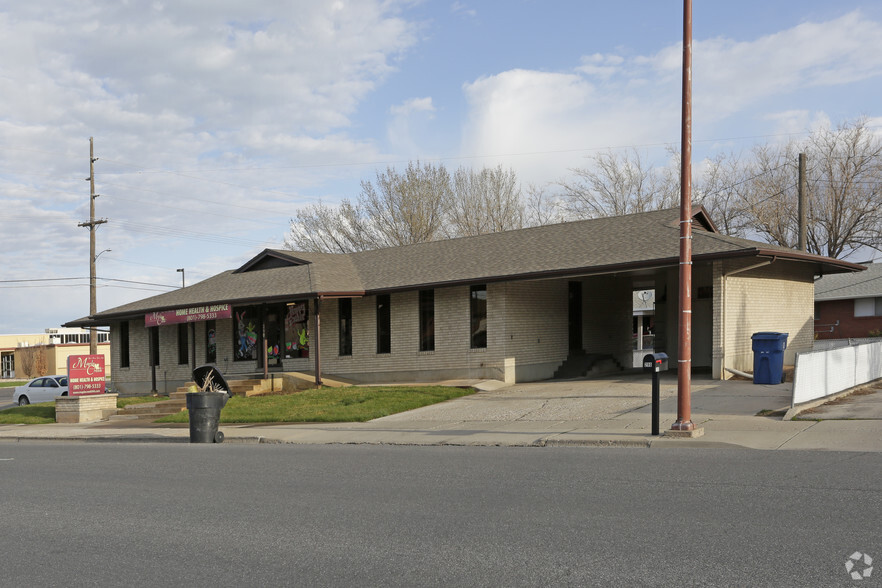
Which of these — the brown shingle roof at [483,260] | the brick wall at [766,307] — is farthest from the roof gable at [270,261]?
the brick wall at [766,307]

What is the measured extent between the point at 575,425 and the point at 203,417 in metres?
7.85

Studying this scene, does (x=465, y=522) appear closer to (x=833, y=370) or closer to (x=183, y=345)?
(x=833, y=370)

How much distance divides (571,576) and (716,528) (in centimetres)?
174

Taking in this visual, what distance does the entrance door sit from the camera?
1072 inches

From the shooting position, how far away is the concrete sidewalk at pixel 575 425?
12.4 m

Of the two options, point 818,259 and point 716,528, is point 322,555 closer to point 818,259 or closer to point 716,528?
point 716,528

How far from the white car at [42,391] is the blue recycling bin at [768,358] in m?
29.3

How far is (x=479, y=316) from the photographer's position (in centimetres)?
2492

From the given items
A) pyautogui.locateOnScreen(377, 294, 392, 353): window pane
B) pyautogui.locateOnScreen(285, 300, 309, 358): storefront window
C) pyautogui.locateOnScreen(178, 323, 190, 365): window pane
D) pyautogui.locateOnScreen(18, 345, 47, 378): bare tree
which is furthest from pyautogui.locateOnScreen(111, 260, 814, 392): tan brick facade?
pyautogui.locateOnScreen(18, 345, 47, 378): bare tree

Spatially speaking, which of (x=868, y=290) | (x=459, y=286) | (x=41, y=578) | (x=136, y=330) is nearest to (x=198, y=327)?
(x=136, y=330)

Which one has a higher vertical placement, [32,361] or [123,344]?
[123,344]

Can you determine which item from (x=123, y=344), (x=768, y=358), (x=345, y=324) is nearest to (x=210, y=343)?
(x=123, y=344)

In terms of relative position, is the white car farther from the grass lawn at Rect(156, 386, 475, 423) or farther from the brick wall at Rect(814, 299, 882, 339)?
the brick wall at Rect(814, 299, 882, 339)

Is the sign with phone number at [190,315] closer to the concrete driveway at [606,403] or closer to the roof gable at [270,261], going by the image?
the roof gable at [270,261]
